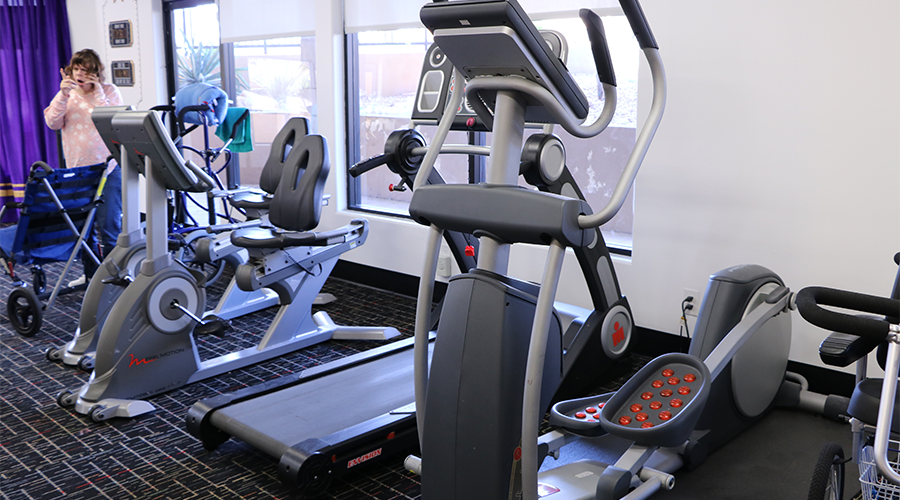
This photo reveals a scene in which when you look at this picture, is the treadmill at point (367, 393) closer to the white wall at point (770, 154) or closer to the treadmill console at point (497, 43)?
the treadmill console at point (497, 43)

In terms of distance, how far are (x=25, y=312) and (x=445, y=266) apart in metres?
2.58

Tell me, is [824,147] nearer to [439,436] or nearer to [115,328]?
[439,436]

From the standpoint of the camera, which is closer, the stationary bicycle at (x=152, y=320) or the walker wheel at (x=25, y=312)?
the stationary bicycle at (x=152, y=320)

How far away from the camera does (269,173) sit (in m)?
4.10

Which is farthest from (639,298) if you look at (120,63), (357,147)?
(120,63)

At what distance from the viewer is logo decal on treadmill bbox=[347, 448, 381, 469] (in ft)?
8.24

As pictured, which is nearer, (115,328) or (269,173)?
(115,328)

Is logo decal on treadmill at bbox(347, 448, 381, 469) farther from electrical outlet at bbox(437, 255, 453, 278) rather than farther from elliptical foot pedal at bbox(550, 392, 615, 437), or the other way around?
electrical outlet at bbox(437, 255, 453, 278)

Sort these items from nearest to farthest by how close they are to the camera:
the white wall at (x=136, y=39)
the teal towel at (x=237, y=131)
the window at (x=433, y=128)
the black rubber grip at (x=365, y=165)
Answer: the black rubber grip at (x=365, y=165) → the window at (x=433, y=128) → the teal towel at (x=237, y=131) → the white wall at (x=136, y=39)

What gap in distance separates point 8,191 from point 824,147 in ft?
25.8

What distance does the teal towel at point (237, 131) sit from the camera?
570cm

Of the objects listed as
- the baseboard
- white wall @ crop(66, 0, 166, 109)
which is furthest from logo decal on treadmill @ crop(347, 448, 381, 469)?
white wall @ crop(66, 0, 166, 109)

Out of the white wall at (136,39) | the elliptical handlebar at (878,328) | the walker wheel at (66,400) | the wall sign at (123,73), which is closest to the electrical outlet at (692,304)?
the elliptical handlebar at (878,328)

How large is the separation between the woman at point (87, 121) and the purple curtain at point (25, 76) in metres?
3.02
